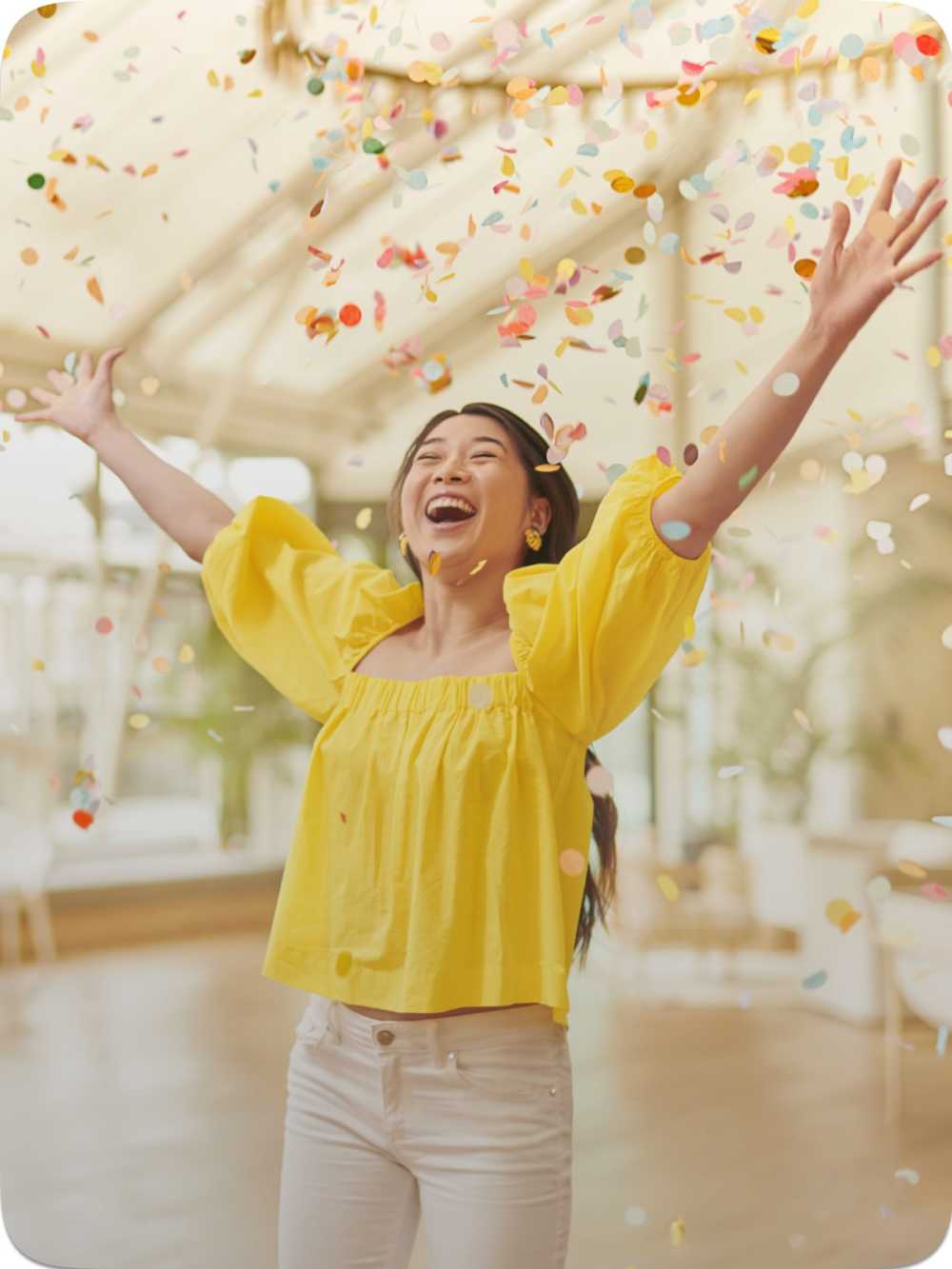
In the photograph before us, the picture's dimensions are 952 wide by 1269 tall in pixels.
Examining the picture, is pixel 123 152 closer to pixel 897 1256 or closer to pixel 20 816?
pixel 20 816

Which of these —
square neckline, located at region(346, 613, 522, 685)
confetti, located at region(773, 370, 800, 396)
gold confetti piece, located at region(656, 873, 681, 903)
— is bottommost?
gold confetti piece, located at region(656, 873, 681, 903)

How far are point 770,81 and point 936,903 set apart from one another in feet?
4.77

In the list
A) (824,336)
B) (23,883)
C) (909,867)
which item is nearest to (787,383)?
(824,336)

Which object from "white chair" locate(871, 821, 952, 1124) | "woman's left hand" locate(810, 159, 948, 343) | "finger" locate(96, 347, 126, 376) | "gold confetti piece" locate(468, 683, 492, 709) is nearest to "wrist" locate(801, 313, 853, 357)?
"woman's left hand" locate(810, 159, 948, 343)

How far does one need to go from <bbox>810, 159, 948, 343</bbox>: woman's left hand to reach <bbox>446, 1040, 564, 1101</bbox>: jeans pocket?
842 mm

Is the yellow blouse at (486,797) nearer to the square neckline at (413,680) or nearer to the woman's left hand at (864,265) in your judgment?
the square neckline at (413,680)

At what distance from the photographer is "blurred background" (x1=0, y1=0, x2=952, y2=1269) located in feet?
6.59

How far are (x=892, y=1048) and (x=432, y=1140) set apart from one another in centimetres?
109

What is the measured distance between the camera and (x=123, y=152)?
2.14 metres

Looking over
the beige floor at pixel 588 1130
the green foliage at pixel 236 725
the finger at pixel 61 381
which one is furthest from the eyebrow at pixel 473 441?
the beige floor at pixel 588 1130

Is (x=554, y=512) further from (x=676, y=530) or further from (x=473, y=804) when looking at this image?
(x=473, y=804)

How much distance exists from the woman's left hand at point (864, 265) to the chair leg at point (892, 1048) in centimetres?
128

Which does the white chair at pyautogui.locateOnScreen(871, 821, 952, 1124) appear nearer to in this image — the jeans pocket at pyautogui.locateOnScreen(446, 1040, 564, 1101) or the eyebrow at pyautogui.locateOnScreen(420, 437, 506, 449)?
the jeans pocket at pyautogui.locateOnScreen(446, 1040, 564, 1101)

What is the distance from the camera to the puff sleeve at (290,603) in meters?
1.51
